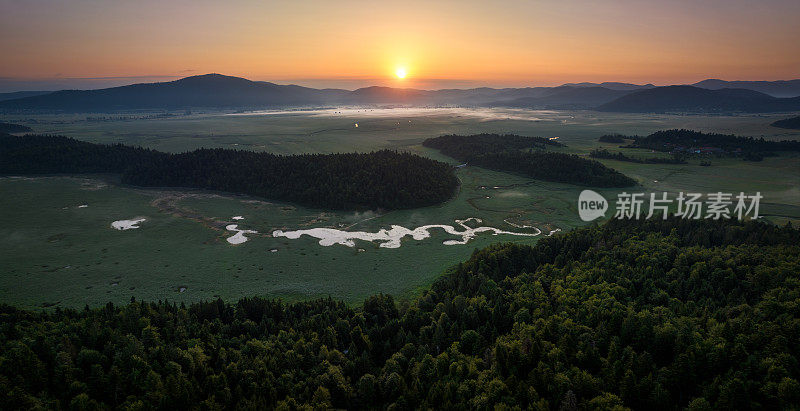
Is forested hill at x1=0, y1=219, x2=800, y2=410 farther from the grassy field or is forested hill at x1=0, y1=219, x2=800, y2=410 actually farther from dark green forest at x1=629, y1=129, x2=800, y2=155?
dark green forest at x1=629, y1=129, x2=800, y2=155

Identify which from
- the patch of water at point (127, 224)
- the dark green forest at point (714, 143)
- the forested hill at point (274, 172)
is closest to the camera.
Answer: the patch of water at point (127, 224)

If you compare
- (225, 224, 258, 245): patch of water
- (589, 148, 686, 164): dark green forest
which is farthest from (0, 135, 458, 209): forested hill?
(589, 148, 686, 164): dark green forest

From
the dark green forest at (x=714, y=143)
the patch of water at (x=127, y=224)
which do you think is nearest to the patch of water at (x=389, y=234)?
the patch of water at (x=127, y=224)

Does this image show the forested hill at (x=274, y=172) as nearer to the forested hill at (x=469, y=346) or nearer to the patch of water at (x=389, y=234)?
the patch of water at (x=389, y=234)

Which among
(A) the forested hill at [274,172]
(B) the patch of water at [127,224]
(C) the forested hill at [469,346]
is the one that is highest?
(A) the forested hill at [274,172]

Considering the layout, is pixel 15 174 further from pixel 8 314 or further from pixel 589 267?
pixel 589 267

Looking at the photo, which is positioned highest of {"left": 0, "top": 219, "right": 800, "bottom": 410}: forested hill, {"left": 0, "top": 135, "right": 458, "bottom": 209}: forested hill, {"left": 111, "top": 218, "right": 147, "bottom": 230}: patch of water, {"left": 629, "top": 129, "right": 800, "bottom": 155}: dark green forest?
{"left": 629, "top": 129, "right": 800, "bottom": 155}: dark green forest
